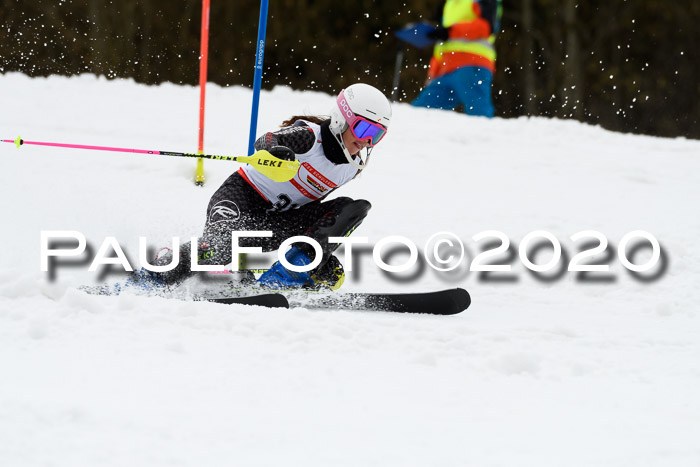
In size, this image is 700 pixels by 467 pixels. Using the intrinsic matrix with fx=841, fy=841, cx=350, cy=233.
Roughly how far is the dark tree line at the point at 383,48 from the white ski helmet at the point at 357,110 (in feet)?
46.5

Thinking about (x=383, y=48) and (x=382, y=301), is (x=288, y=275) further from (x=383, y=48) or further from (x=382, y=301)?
(x=383, y=48)

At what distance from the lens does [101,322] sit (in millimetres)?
2627

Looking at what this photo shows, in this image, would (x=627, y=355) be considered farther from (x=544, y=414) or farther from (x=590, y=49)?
(x=590, y=49)

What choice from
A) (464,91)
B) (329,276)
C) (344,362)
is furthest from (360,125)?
(464,91)

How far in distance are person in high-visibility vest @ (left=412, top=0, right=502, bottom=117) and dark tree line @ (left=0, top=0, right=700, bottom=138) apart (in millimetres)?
9195

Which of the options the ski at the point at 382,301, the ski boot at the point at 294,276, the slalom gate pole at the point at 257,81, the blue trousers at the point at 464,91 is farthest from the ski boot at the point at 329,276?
the blue trousers at the point at 464,91

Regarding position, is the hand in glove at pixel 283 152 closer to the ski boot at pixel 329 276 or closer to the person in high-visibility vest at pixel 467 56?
the ski boot at pixel 329 276

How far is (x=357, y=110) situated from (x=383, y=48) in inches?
575

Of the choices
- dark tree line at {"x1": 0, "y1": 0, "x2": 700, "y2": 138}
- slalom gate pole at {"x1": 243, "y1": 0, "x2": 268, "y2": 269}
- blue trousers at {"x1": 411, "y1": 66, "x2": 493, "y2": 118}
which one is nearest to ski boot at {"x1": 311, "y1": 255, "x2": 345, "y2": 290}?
slalom gate pole at {"x1": 243, "y1": 0, "x2": 268, "y2": 269}

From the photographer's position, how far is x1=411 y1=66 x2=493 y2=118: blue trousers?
845cm

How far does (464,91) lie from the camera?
27.9ft

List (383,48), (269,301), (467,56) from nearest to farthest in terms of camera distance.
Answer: (269,301) < (467,56) < (383,48)

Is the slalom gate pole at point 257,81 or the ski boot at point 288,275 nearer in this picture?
the ski boot at point 288,275

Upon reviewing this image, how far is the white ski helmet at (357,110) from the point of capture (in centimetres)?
388
